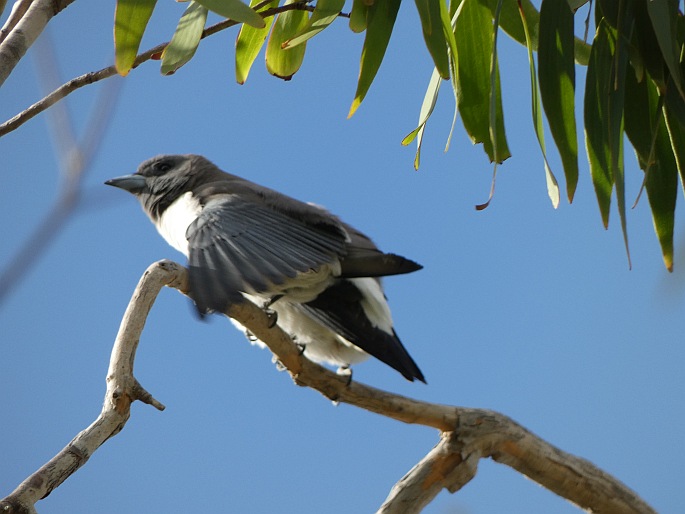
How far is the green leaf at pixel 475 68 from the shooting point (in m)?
2.26

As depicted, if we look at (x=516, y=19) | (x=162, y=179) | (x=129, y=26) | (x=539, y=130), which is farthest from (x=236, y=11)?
(x=162, y=179)

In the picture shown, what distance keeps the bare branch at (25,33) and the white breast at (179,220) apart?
1150 mm

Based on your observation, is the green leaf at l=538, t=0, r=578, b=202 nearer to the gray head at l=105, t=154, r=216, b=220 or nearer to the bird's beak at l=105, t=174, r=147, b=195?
the gray head at l=105, t=154, r=216, b=220

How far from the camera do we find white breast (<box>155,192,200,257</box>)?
2975 millimetres

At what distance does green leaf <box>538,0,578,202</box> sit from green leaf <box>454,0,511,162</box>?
0.30m

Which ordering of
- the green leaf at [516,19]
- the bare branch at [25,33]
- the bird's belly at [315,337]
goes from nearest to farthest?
the bare branch at [25,33], the green leaf at [516,19], the bird's belly at [315,337]

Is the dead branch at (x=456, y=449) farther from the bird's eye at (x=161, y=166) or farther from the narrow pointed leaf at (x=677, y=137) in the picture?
the bird's eye at (x=161, y=166)

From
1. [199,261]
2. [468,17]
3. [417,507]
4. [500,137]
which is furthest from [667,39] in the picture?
→ [417,507]

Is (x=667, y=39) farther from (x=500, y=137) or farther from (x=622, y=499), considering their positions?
(x=622, y=499)

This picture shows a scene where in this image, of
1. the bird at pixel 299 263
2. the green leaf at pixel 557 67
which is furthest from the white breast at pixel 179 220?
the green leaf at pixel 557 67

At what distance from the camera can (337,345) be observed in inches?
116

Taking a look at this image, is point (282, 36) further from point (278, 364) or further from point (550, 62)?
point (278, 364)

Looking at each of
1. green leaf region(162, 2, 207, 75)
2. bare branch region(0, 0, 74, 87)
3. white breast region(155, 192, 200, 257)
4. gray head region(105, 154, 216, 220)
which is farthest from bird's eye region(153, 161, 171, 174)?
bare branch region(0, 0, 74, 87)

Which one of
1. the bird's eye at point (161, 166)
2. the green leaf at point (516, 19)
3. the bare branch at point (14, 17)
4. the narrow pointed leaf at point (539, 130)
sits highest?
the green leaf at point (516, 19)
